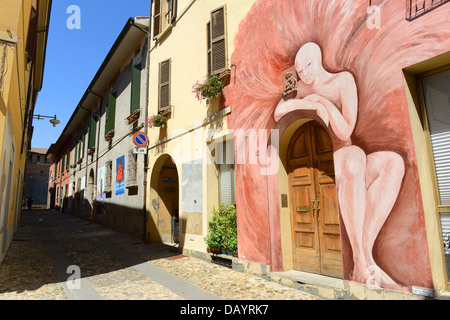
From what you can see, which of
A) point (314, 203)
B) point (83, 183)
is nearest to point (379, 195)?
point (314, 203)

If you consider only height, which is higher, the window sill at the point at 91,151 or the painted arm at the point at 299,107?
the window sill at the point at 91,151

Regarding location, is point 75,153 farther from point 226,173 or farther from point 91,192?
point 226,173

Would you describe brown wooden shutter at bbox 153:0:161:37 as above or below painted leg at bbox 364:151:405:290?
above

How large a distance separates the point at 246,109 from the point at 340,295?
3755mm

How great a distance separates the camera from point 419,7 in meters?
Result: 3.30

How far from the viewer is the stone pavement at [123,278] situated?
440cm

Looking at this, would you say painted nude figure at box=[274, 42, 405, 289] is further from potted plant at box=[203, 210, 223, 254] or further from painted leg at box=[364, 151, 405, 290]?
potted plant at box=[203, 210, 223, 254]

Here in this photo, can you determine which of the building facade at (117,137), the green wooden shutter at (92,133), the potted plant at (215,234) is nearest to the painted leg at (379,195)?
the potted plant at (215,234)

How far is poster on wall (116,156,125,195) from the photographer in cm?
1237

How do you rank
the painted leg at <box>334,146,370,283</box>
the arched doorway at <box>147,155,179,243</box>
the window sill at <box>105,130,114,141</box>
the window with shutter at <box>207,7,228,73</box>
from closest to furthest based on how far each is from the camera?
the painted leg at <box>334,146,370,283</box> → the window with shutter at <box>207,7,228,73</box> → the arched doorway at <box>147,155,179,243</box> → the window sill at <box>105,130,114,141</box>

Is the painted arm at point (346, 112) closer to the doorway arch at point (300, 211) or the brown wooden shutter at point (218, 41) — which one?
the doorway arch at point (300, 211)

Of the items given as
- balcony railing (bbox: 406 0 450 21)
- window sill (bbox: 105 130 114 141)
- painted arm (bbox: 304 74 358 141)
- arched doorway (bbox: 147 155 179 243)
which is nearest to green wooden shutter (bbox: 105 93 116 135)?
window sill (bbox: 105 130 114 141)

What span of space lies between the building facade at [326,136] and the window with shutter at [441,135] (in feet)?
0.04

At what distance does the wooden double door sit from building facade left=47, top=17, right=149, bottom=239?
6402 millimetres
